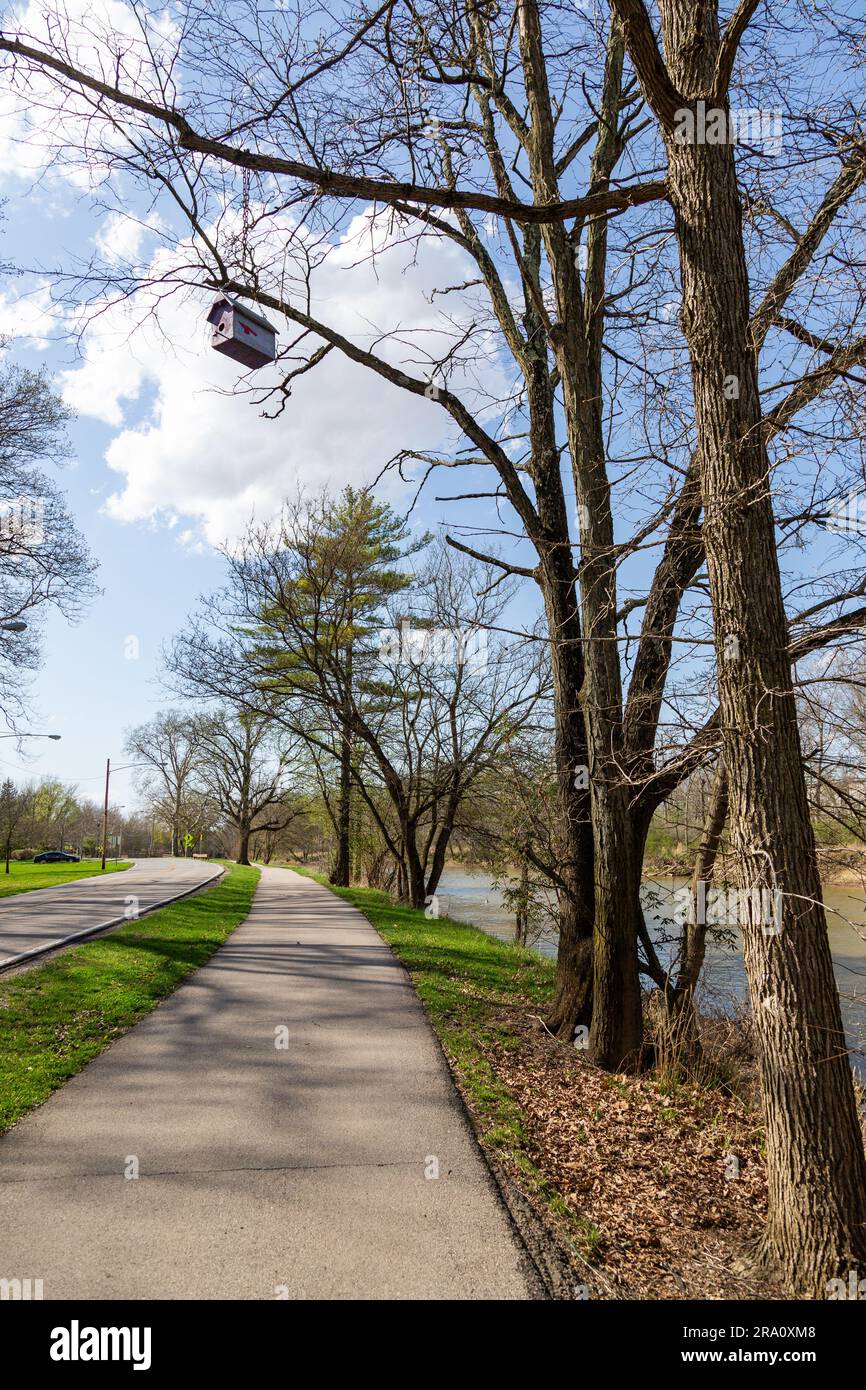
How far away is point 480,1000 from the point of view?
9.00 metres

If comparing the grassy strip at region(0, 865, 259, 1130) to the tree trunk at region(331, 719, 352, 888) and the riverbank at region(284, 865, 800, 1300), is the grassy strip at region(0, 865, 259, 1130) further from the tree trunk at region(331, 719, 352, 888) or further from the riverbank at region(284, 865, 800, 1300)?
the tree trunk at region(331, 719, 352, 888)

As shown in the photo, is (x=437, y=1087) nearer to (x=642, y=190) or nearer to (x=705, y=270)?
(x=705, y=270)

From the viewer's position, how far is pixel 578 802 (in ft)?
25.3

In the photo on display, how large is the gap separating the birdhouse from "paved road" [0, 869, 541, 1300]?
5250mm

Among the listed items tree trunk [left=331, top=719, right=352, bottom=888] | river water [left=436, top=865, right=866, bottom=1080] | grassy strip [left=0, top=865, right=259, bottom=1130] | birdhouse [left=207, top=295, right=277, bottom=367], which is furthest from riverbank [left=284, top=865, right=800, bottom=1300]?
tree trunk [left=331, top=719, right=352, bottom=888]

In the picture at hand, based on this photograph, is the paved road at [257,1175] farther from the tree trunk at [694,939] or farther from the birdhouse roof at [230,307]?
the birdhouse roof at [230,307]

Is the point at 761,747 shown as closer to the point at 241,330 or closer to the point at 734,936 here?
the point at 241,330

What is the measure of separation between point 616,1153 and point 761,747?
3046 millimetres

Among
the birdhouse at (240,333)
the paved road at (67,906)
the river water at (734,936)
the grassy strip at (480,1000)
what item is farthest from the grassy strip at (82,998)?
the birdhouse at (240,333)

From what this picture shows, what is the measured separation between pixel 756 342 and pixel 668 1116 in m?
5.24

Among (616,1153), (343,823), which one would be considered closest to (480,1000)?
(616,1153)

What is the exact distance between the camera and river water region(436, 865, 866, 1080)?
6.05 metres
